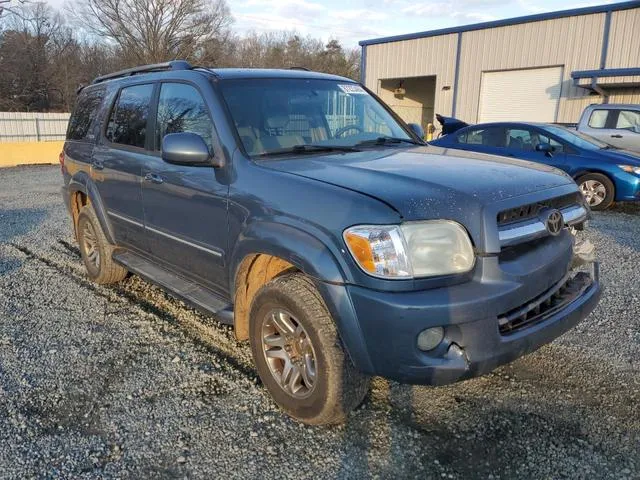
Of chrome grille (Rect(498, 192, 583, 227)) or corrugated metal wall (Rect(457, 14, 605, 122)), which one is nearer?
chrome grille (Rect(498, 192, 583, 227))

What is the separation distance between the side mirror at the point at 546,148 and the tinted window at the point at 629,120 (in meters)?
3.68


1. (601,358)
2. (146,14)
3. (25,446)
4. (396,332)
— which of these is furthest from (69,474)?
(146,14)

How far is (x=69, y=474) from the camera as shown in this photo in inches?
95.7

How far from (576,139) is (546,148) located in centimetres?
77

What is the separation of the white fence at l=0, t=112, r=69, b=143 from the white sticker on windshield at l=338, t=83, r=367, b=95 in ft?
74.3

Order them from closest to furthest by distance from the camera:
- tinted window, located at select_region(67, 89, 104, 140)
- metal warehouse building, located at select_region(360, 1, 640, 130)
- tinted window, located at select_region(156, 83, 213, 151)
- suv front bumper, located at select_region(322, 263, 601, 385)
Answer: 1. suv front bumper, located at select_region(322, 263, 601, 385)
2. tinted window, located at select_region(156, 83, 213, 151)
3. tinted window, located at select_region(67, 89, 104, 140)
4. metal warehouse building, located at select_region(360, 1, 640, 130)

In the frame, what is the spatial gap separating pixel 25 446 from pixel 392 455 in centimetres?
186

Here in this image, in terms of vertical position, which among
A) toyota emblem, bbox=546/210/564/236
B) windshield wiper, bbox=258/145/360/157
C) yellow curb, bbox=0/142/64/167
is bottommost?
yellow curb, bbox=0/142/64/167

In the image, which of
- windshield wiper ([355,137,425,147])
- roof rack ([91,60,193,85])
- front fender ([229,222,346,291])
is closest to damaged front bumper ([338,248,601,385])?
front fender ([229,222,346,291])

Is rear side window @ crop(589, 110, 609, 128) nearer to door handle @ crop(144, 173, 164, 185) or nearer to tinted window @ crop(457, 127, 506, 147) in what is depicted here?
tinted window @ crop(457, 127, 506, 147)

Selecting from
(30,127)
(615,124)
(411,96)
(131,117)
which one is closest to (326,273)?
(131,117)

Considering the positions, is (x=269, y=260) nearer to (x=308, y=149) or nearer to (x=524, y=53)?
(x=308, y=149)

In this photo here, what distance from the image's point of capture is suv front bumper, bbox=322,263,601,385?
2.25m

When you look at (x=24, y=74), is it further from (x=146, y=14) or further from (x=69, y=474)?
(x=69, y=474)
